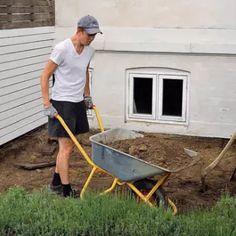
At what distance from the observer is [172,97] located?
8.16 metres

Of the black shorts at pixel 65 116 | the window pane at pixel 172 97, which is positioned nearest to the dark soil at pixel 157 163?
the window pane at pixel 172 97

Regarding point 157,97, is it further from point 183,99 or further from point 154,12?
point 154,12

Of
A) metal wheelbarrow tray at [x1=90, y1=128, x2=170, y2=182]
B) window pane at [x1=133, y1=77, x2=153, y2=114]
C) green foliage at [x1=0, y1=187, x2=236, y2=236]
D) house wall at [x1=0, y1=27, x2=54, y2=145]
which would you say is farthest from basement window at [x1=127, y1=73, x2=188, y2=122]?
green foliage at [x1=0, y1=187, x2=236, y2=236]

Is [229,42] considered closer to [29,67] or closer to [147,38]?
[147,38]

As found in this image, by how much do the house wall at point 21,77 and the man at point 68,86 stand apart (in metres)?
1.58

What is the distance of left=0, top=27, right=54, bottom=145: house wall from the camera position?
738 centimetres

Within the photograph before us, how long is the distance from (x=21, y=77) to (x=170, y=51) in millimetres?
1913

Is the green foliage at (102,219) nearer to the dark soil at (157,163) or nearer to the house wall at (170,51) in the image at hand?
the dark soil at (157,163)

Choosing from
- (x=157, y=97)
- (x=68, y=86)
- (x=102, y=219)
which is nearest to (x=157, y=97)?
(x=157, y=97)

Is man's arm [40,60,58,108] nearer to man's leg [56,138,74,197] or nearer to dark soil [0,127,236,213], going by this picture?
man's leg [56,138,74,197]

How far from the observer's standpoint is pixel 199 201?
6133 mm

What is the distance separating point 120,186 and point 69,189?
1.77ft

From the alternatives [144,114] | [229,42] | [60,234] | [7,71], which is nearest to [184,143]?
[144,114]

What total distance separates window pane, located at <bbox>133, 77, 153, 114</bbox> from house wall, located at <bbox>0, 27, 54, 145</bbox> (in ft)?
4.19
